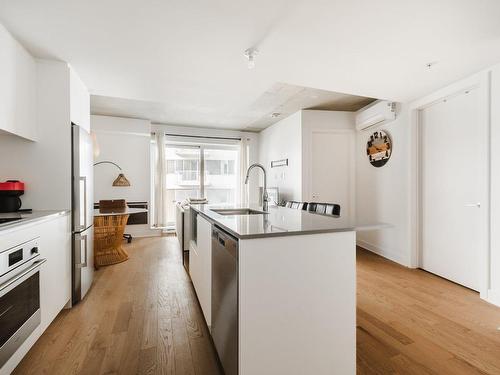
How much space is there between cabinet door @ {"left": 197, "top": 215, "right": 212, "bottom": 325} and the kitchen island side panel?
61 centimetres

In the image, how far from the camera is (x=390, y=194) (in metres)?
3.72

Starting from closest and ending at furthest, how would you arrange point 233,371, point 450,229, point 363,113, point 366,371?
point 233,371
point 366,371
point 450,229
point 363,113

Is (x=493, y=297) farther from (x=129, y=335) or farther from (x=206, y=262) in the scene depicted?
(x=129, y=335)

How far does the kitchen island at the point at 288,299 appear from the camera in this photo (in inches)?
46.4

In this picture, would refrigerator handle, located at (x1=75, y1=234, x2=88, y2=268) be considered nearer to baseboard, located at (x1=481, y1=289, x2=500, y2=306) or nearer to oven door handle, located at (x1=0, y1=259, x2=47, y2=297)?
oven door handle, located at (x1=0, y1=259, x2=47, y2=297)

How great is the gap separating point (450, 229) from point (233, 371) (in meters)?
3.11

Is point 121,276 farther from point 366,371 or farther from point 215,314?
point 366,371

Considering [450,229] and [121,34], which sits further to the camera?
[450,229]

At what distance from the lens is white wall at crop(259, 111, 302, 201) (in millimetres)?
4586

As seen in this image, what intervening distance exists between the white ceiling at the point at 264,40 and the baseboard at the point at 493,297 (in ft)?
7.28

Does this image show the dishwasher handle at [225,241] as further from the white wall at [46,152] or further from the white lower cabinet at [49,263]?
the white wall at [46,152]

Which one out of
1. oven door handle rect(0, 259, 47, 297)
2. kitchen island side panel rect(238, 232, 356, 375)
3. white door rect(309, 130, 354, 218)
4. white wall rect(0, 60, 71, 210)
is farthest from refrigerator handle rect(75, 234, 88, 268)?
white door rect(309, 130, 354, 218)

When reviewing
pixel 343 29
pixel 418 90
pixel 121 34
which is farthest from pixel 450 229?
pixel 121 34

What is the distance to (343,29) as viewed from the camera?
1.86 metres
